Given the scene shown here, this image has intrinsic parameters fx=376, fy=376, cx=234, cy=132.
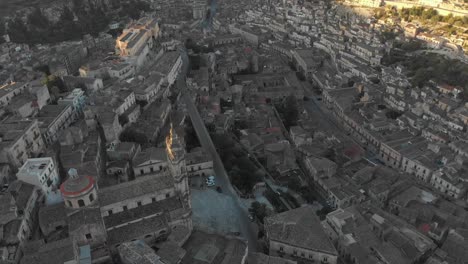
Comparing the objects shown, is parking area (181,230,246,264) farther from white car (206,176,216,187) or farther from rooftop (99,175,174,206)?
white car (206,176,216,187)

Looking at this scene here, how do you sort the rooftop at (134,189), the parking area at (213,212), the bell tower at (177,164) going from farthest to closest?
the parking area at (213,212) < the bell tower at (177,164) < the rooftop at (134,189)

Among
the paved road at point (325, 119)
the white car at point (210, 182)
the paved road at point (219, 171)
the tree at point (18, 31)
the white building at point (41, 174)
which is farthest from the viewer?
the tree at point (18, 31)

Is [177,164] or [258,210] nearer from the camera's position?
[177,164]

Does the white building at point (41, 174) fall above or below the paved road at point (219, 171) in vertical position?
above

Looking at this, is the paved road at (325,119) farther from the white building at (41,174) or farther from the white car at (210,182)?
the white building at (41,174)

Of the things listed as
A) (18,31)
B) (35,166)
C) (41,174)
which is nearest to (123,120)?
(35,166)

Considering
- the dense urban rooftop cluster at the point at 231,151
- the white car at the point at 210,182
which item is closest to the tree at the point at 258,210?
the dense urban rooftop cluster at the point at 231,151

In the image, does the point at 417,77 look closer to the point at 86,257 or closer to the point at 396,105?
the point at 396,105

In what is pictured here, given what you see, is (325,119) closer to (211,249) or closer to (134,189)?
(211,249)
